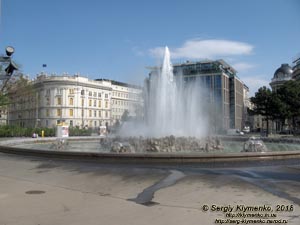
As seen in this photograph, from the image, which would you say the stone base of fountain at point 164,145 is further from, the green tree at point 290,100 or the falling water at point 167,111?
the green tree at point 290,100

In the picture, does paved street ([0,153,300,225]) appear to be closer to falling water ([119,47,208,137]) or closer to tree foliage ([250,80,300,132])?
falling water ([119,47,208,137])

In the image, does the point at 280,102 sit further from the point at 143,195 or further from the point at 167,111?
the point at 143,195

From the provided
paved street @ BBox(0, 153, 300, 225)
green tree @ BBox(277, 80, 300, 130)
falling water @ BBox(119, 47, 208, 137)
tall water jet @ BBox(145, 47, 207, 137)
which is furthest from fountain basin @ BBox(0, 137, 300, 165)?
green tree @ BBox(277, 80, 300, 130)

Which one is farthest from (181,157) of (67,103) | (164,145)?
(67,103)

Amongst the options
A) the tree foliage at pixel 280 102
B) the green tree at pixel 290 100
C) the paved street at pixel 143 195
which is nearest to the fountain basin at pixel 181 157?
the paved street at pixel 143 195

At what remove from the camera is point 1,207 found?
7.39 meters

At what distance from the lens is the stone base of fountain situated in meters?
20.8

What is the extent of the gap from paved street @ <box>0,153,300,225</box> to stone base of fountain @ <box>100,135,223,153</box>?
7.04 m

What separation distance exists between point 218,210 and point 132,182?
4.06 m

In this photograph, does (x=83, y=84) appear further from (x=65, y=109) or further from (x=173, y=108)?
(x=173, y=108)

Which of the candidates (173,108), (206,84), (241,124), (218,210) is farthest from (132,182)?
(241,124)

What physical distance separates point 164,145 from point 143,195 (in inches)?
512

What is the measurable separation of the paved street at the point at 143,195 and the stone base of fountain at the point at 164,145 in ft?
23.1

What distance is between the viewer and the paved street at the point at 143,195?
662 centimetres
